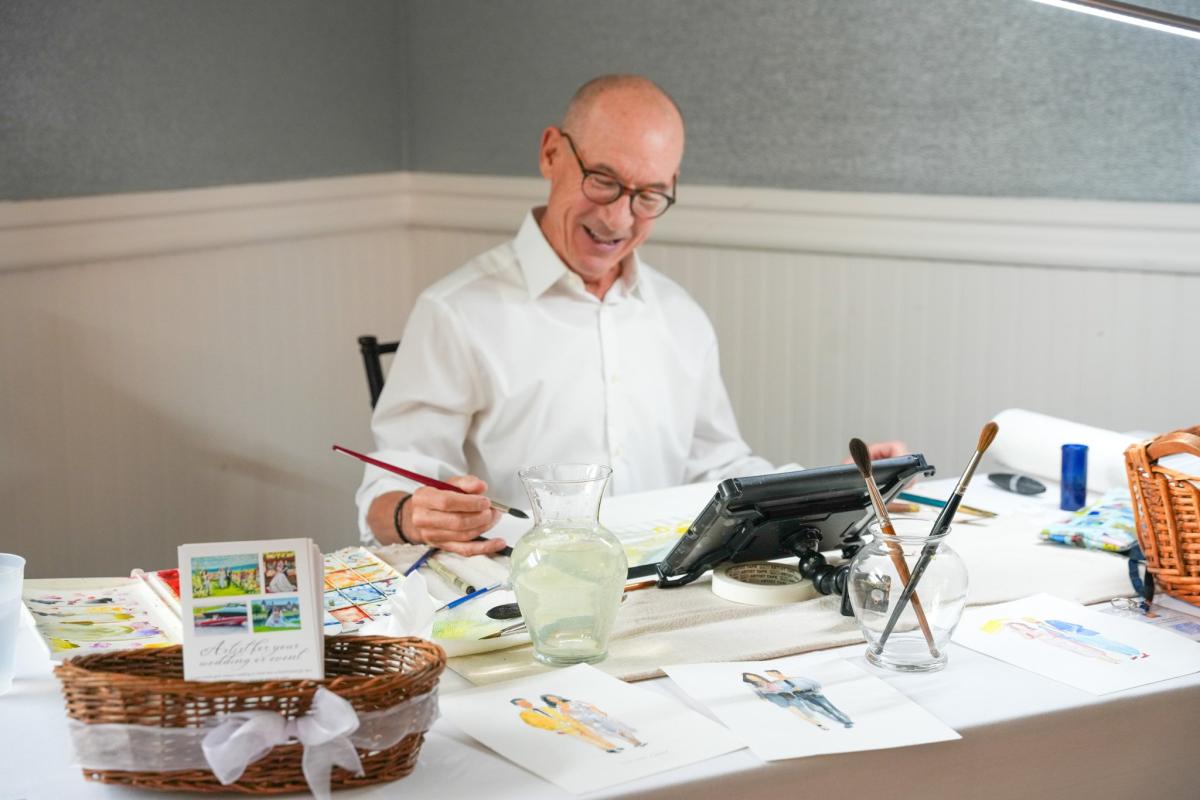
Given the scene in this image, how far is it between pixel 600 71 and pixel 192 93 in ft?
3.12

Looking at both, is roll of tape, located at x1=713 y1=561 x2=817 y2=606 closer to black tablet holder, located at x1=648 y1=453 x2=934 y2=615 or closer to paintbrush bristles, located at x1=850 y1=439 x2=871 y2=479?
black tablet holder, located at x1=648 y1=453 x2=934 y2=615

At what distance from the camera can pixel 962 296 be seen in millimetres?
2732

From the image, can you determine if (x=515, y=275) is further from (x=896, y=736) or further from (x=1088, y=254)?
(x=896, y=736)

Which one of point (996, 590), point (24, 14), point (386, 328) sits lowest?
point (996, 590)

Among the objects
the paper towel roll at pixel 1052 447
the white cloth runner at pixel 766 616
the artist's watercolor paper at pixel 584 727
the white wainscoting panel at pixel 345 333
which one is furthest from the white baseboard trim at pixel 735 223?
the artist's watercolor paper at pixel 584 727

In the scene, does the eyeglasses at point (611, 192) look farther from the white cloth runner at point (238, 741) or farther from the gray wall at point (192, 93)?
the white cloth runner at point (238, 741)

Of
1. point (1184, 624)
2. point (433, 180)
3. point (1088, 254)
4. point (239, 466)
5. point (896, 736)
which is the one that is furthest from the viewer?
point (433, 180)

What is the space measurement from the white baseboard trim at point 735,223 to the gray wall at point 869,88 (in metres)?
0.04

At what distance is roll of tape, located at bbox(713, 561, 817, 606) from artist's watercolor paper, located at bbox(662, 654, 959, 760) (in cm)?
16

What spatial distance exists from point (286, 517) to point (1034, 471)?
1895mm

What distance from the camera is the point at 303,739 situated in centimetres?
106

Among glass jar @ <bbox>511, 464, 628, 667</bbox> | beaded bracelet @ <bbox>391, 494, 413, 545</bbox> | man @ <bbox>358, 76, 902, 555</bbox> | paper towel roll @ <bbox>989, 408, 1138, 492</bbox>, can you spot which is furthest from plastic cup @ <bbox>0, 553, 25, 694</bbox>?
paper towel roll @ <bbox>989, 408, 1138, 492</bbox>

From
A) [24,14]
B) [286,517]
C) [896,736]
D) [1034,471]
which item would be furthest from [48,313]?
[896,736]

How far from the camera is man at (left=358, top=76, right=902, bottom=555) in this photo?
2197 mm
